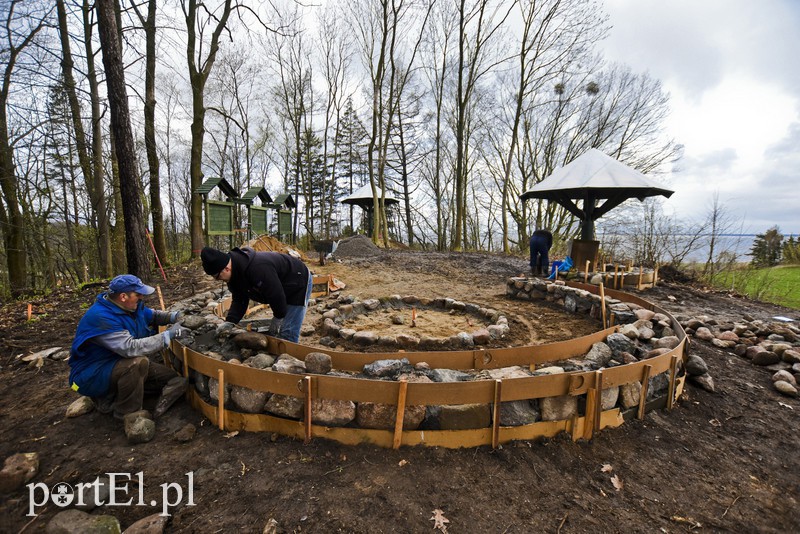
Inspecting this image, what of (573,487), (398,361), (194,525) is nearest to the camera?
(194,525)

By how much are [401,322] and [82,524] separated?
4.06m

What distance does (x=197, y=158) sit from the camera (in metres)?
9.91

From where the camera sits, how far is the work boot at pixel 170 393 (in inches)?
Answer: 109

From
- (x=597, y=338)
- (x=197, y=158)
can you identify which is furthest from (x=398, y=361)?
(x=197, y=158)

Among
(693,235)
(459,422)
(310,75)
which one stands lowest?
(459,422)

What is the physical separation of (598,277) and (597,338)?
394 cm

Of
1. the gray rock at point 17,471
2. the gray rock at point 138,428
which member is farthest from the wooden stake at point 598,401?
the gray rock at point 17,471

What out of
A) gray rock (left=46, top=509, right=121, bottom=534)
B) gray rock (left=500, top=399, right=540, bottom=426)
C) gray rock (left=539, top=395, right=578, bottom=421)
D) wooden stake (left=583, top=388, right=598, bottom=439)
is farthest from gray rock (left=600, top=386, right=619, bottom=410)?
gray rock (left=46, top=509, right=121, bottom=534)

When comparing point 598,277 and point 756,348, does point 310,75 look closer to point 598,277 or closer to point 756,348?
point 598,277

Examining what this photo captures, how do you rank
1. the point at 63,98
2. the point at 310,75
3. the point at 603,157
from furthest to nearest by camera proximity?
1. the point at 310,75
2. the point at 63,98
3. the point at 603,157

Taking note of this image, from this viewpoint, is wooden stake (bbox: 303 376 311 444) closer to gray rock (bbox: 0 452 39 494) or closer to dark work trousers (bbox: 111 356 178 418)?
dark work trousers (bbox: 111 356 178 418)

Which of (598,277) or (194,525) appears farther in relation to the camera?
(598,277)

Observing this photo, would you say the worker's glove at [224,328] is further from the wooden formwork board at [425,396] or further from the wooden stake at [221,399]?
the wooden stake at [221,399]

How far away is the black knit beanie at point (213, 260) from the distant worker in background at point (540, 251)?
23.5ft
